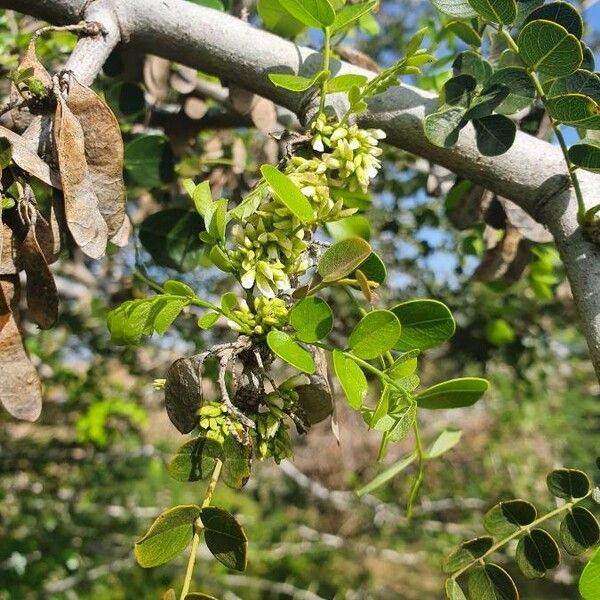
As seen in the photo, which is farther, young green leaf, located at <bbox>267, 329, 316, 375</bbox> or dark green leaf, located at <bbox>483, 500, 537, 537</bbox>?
dark green leaf, located at <bbox>483, 500, 537, 537</bbox>

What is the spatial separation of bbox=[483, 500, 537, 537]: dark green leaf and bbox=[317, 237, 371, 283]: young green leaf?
0.98ft

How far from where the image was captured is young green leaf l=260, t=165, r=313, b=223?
53 centimetres

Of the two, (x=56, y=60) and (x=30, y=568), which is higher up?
(x=56, y=60)

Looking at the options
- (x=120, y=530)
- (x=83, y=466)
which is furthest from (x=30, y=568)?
(x=120, y=530)

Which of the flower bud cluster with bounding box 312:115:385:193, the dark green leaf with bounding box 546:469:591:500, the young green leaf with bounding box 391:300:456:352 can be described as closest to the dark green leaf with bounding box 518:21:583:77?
the flower bud cluster with bounding box 312:115:385:193

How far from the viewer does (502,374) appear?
10.7 feet

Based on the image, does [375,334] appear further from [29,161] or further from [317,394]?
[29,161]

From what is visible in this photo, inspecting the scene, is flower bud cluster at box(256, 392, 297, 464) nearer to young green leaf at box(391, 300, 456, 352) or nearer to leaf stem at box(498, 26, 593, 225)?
young green leaf at box(391, 300, 456, 352)

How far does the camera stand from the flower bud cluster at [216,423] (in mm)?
543

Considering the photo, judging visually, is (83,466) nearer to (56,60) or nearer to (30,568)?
(30,568)

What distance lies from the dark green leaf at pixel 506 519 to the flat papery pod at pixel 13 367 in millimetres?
456

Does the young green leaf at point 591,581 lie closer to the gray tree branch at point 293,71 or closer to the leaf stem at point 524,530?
the leaf stem at point 524,530

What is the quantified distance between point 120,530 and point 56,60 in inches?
81.7

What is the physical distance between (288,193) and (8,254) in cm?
27
